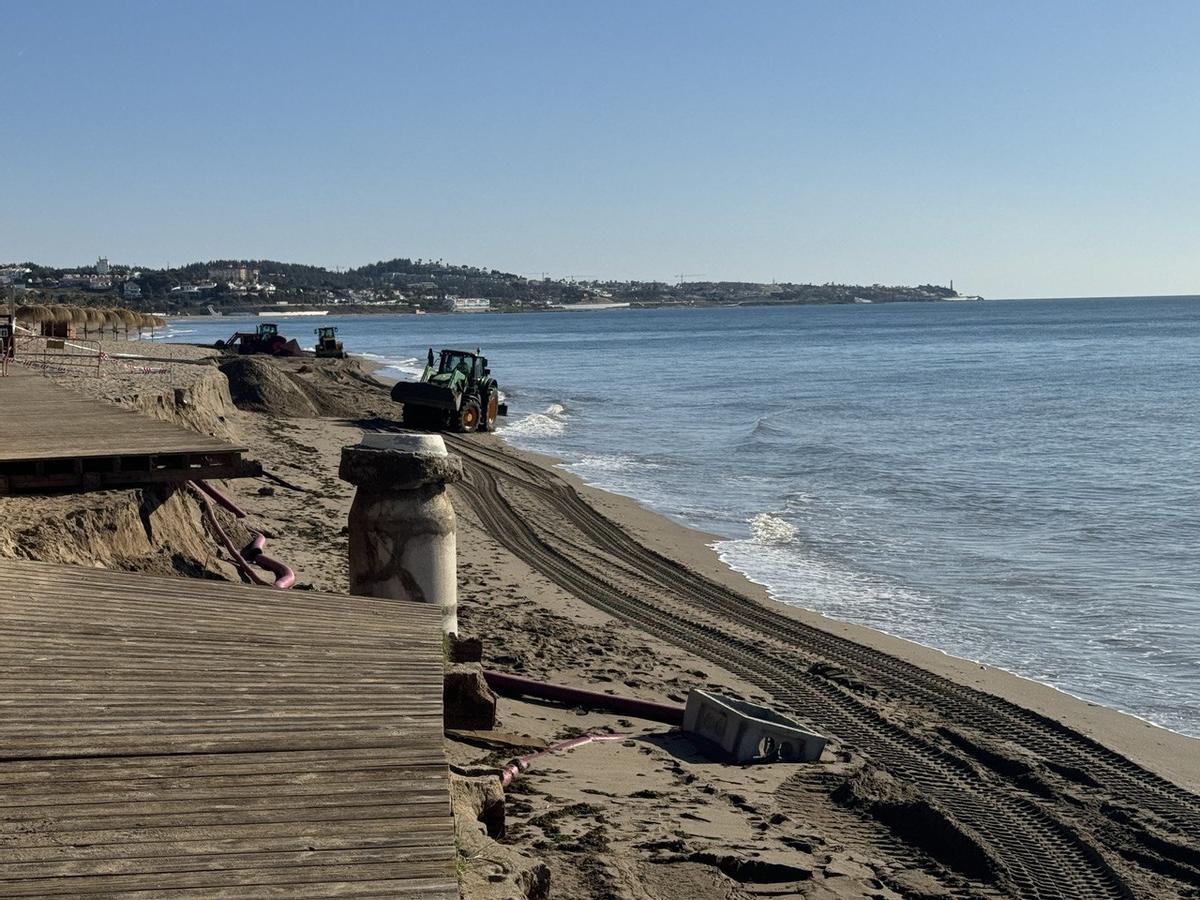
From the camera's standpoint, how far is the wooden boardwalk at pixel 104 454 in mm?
9664

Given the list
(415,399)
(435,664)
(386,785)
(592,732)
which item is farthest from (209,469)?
(415,399)

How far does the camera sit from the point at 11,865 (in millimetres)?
3625

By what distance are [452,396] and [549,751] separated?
20.0m

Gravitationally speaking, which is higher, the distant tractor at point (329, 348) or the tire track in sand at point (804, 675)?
the distant tractor at point (329, 348)

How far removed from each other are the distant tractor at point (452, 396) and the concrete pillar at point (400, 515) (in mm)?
17879

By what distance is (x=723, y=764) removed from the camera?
26.0 ft

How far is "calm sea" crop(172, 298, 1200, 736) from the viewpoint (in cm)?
1223

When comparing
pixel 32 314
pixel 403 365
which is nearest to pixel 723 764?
pixel 32 314

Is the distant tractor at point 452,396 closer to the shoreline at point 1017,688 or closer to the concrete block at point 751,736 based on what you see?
the shoreline at point 1017,688

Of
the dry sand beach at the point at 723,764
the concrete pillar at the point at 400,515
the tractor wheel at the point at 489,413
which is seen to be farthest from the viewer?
the tractor wheel at the point at 489,413

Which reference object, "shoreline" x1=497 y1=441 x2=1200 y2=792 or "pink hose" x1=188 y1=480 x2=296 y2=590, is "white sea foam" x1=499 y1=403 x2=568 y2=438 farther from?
"pink hose" x1=188 y1=480 x2=296 y2=590

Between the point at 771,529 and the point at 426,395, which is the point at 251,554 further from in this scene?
the point at 426,395

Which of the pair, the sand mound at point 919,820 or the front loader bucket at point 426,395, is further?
the front loader bucket at point 426,395

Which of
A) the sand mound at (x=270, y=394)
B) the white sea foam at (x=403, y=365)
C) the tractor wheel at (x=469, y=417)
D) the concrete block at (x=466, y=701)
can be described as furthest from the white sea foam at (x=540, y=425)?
the concrete block at (x=466, y=701)
